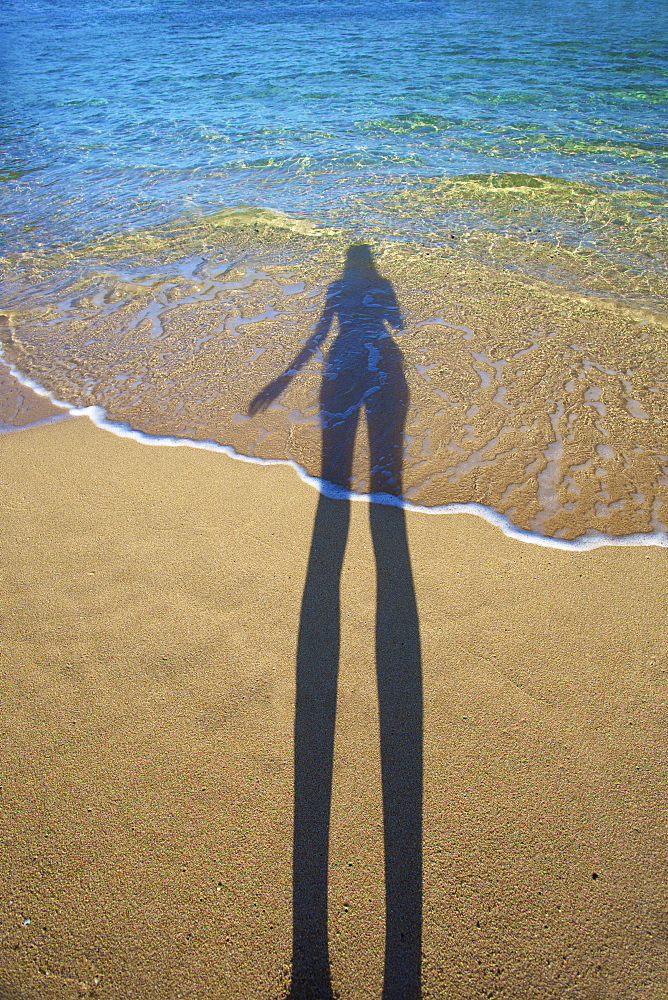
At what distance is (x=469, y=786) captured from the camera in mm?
2359

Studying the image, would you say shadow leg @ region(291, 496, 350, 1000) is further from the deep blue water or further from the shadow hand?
the deep blue water

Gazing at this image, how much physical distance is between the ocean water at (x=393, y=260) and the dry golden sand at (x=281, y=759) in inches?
32.7

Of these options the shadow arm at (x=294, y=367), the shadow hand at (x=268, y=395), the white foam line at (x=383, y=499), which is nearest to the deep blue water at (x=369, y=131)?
the shadow arm at (x=294, y=367)

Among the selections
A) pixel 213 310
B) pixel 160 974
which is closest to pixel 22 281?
pixel 213 310

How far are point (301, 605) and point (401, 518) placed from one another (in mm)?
954

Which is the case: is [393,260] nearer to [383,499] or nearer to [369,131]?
[383,499]

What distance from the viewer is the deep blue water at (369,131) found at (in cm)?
898

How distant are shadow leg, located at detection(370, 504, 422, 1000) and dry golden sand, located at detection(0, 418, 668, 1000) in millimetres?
49

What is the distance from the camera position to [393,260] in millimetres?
7438

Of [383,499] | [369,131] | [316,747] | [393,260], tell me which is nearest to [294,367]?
[383,499]

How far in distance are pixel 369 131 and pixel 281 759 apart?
13.8m

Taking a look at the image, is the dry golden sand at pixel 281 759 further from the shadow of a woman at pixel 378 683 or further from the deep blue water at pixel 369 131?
the deep blue water at pixel 369 131

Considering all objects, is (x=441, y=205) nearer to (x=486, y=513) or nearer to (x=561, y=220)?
(x=561, y=220)

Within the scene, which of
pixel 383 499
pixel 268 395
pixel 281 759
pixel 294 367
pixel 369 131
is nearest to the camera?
pixel 281 759
